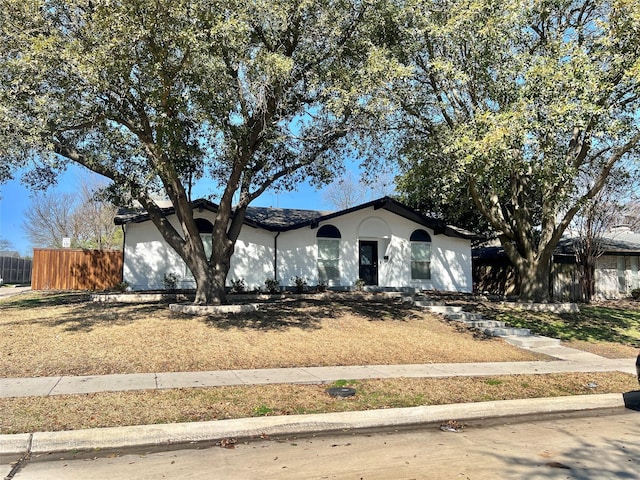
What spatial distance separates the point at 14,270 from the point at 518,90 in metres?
35.3

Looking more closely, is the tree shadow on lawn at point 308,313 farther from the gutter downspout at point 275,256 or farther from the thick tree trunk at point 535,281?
the thick tree trunk at point 535,281

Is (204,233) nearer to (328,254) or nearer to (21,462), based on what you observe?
(328,254)

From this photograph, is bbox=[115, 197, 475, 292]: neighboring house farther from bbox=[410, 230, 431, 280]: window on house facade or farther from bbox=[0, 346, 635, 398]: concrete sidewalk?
bbox=[0, 346, 635, 398]: concrete sidewalk

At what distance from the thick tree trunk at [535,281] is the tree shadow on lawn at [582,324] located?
961 mm

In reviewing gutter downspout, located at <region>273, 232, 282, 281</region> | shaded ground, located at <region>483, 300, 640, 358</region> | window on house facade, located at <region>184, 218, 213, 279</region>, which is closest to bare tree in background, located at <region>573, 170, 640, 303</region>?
shaded ground, located at <region>483, 300, 640, 358</region>

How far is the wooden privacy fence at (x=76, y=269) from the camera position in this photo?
23844 millimetres

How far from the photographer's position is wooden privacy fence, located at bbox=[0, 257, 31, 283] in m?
32.8

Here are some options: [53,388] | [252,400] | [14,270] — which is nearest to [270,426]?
[252,400]

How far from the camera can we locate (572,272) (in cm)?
2602

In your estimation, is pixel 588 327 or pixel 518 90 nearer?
pixel 518 90

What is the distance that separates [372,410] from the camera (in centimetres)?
659

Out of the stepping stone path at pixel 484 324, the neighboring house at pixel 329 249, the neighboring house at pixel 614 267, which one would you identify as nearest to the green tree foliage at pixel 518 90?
the stepping stone path at pixel 484 324

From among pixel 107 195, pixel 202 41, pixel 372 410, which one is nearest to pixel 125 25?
pixel 202 41

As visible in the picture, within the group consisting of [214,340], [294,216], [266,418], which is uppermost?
[294,216]
